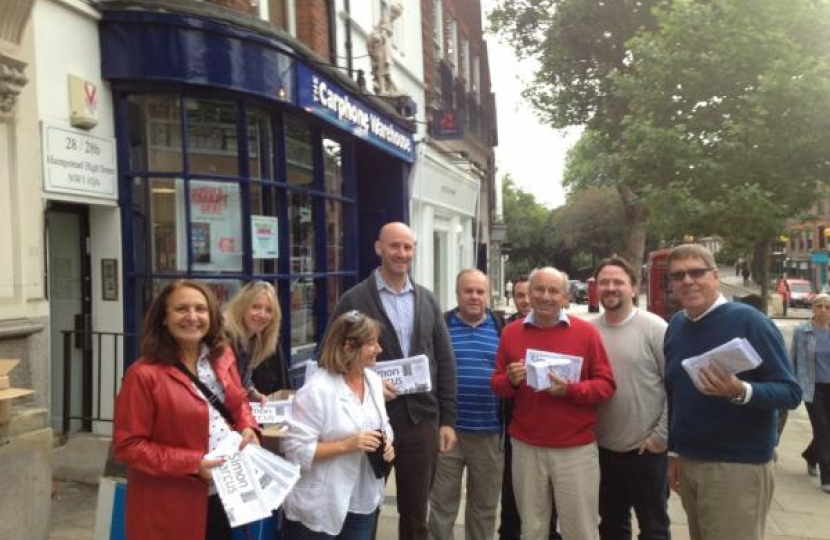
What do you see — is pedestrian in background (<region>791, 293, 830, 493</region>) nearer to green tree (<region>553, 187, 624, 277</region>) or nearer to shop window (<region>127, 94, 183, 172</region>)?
shop window (<region>127, 94, 183, 172</region>)

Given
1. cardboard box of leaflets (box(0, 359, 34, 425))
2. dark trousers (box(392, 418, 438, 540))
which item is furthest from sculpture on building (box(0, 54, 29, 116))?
dark trousers (box(392, 418, 438, 540))

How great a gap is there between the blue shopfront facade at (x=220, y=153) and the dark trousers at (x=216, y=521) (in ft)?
11.9

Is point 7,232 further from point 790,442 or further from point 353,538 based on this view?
point 790,442

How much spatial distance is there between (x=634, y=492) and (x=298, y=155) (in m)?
5.57

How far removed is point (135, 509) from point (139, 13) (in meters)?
4.66

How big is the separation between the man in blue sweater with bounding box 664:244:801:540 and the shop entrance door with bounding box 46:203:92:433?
494cm

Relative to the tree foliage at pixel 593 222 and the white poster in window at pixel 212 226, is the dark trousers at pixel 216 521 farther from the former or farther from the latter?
the tree foliage at pixel 593 222

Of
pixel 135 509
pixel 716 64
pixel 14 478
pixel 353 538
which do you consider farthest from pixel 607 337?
pixel 716 64

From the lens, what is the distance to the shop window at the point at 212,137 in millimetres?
6926

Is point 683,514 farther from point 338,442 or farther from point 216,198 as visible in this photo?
point 216,198

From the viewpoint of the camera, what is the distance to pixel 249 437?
315cm

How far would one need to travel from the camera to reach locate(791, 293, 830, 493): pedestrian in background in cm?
676

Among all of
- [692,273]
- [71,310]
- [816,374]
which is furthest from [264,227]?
[816,374]

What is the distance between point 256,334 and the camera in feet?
14.3
